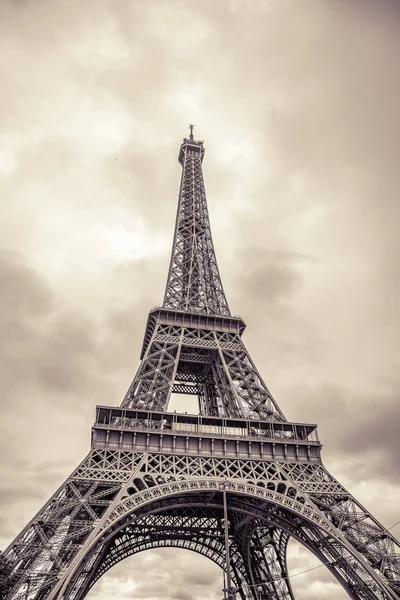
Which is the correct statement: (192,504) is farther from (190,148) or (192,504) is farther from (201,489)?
(190,148)

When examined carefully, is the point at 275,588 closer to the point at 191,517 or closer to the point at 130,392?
the point at 191,517

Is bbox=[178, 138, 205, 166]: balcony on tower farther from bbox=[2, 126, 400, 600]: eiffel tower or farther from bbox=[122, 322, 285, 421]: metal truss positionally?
bbox=[122, 322, 285, 421]: metal truss

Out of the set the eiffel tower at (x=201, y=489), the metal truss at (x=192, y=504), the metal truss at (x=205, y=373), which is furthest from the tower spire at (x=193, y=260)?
the metal truss at (x=192, y=504)

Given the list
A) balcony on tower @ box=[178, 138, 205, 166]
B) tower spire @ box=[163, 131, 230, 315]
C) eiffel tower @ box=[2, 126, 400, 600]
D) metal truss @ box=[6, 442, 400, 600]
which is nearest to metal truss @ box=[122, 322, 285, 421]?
eiffel tower @ box=[2, 126, 400, 600]

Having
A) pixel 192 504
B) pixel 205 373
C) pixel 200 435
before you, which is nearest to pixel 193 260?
pixel 205 373

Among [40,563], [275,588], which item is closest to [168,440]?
[40,563]

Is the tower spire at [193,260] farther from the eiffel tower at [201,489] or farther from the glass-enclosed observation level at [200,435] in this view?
the glass-enclosed observation level at [200,435]
